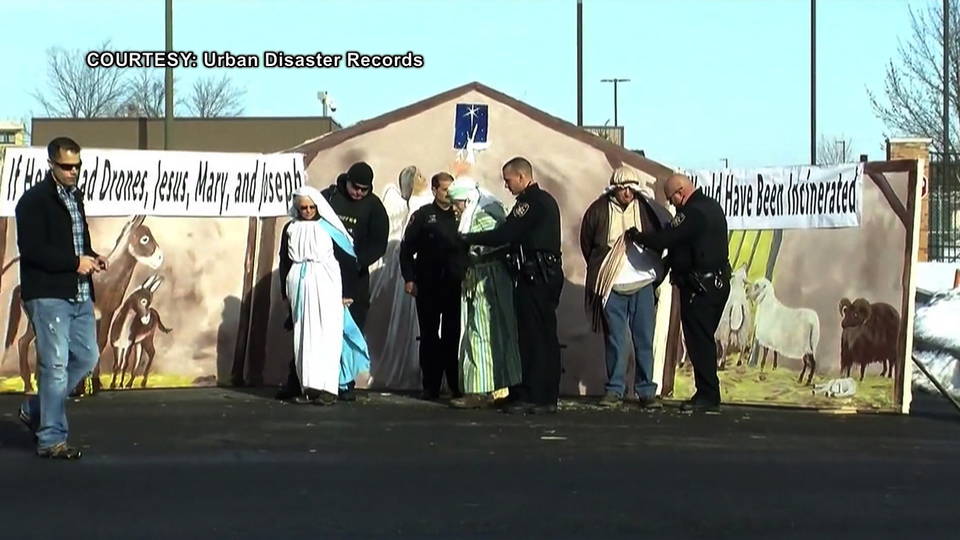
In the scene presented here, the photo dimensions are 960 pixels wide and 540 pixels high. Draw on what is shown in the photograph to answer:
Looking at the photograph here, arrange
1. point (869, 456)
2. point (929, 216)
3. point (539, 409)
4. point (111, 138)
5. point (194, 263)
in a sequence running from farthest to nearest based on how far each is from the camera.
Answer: point (111, 138) < point (929, 216) < point (194, 263) < point (539, 409) < point (869, 456)

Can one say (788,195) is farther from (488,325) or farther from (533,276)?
(488,325)

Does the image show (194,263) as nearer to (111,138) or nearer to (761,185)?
(761,185)

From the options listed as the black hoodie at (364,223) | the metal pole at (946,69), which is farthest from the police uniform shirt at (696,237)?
the metal pole at (946,69)

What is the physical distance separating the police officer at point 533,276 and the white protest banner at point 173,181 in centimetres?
241

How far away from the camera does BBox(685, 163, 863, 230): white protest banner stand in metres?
10.2

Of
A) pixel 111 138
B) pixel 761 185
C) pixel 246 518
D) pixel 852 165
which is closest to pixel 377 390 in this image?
pixel 761 185

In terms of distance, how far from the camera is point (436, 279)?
10.6 metres

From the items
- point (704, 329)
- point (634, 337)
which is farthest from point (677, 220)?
point (634, 337)

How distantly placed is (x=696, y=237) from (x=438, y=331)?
2.30m

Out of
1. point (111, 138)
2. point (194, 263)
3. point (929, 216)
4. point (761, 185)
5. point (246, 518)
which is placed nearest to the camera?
point (246, 518)

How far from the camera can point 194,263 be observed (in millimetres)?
11516

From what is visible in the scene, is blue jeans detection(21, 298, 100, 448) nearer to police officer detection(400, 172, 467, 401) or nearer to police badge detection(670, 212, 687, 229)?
police officer detection(400, 172, 467, 401)

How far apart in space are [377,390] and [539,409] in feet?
6.96

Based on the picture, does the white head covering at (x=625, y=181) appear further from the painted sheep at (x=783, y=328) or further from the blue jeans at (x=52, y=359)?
the blue jeans at (x=52, y=359)
